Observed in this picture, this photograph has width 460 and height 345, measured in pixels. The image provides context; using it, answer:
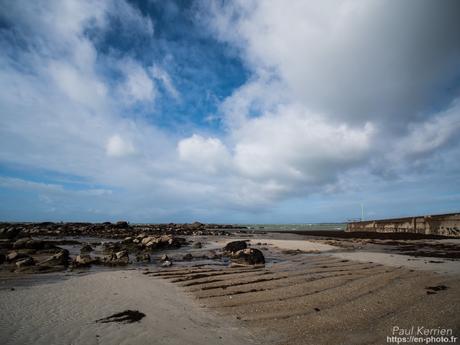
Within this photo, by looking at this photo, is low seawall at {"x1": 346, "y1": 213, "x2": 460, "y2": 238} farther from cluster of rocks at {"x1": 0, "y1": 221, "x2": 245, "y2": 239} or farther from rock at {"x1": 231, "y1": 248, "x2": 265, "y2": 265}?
rock at {"x1": 231, "y1": 248, "x2": 265, "y2": 265}

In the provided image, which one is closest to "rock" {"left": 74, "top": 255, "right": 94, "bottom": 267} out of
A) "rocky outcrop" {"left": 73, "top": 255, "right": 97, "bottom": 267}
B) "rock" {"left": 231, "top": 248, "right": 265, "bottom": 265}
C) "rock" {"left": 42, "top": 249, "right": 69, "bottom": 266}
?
"rocky outcrop" {"left": 73, "top": 255, "right": 97, "bottom": 267}

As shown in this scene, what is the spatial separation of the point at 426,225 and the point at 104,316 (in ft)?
169

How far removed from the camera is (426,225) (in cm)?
4469

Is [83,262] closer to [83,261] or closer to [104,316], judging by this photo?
[83,261]

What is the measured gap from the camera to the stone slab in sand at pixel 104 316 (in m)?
6.14

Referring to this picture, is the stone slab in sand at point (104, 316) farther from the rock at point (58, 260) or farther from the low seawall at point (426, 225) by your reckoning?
the low seawall at point (426, 225)

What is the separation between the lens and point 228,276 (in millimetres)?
12992

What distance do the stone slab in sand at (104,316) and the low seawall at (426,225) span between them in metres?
44.3

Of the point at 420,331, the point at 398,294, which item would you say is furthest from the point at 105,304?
the point at 398,294

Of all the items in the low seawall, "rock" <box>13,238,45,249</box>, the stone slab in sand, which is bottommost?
"rock" <box>13,238,45,249</box>

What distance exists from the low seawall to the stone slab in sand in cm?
4434

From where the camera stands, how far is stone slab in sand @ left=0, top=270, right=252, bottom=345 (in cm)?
614

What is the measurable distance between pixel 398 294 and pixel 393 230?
5163 cm

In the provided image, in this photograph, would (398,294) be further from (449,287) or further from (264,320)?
(264,320)
